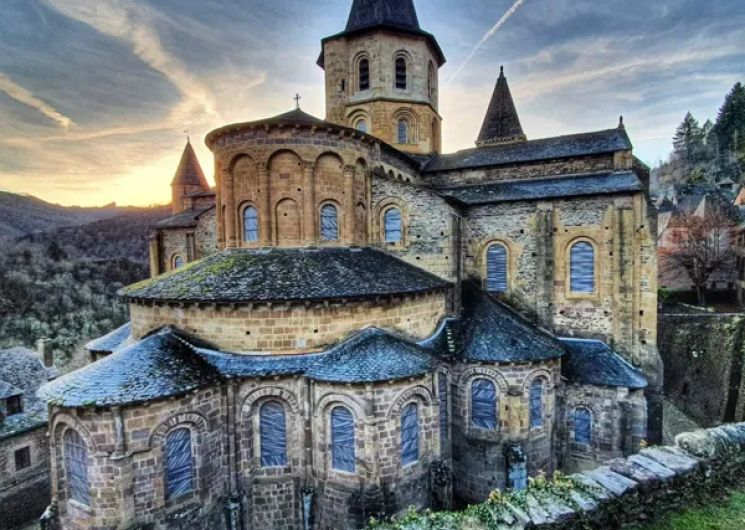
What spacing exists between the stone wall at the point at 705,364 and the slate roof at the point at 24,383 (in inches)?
1224

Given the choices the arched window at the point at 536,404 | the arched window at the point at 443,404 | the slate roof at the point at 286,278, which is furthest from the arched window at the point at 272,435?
the arched window at the point at 536,404

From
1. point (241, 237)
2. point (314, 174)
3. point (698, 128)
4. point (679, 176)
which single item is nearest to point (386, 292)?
point (314, 174)

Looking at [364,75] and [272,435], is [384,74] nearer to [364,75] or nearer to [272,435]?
[364,75]

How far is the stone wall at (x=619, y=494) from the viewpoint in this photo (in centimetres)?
480

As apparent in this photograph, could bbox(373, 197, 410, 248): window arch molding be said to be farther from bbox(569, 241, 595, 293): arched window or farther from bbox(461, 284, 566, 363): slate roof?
bbox(569, 241, 595, 293): arched window

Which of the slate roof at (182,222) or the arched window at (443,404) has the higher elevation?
the slate roof at (182,222)

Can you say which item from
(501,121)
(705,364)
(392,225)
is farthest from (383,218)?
(705,364)

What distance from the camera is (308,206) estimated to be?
13703mm

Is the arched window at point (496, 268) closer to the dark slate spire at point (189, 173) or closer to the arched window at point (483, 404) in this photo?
the arched window at point (483, 404)

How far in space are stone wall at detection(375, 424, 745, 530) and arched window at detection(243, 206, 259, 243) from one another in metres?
11.1

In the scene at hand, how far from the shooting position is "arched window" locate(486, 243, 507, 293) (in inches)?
630

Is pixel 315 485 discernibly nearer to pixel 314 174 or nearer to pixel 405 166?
pixel 314 174

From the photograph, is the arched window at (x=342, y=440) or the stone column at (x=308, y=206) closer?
the arched window at (x=342, y=440)

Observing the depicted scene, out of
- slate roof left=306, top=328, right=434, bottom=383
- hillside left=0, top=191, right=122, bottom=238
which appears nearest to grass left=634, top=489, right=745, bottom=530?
slate roof left=306, top=328, right=434, bottom=383
